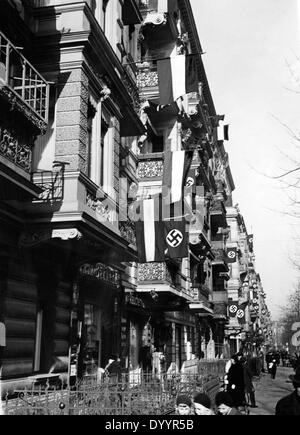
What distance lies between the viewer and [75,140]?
12664mm

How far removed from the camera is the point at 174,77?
53.7 ft

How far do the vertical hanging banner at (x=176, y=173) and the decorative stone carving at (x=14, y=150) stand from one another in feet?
27.5

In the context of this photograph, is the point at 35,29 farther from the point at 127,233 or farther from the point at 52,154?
the point at 127,233

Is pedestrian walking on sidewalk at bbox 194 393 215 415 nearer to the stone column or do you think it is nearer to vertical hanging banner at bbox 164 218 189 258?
the stone column

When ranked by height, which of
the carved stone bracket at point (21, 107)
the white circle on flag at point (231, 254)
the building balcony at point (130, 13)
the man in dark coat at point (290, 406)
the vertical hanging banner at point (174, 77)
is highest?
the building balcony at point (130, 13)

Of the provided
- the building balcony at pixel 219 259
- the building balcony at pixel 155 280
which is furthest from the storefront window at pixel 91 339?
the building balcony at pixel 219 259

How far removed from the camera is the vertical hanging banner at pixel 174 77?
16.3 meters

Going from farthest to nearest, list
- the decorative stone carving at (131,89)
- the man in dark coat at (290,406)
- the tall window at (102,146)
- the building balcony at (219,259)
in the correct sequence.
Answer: the building balcony at (219,259), the decorative stone carving at (131,89), the tall window at (102,146), the man in dark coat at (290,406)

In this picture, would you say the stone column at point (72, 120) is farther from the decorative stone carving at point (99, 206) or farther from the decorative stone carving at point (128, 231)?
the decorative stone carving at point (128, 231)

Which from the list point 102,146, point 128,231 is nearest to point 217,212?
point 128,231
